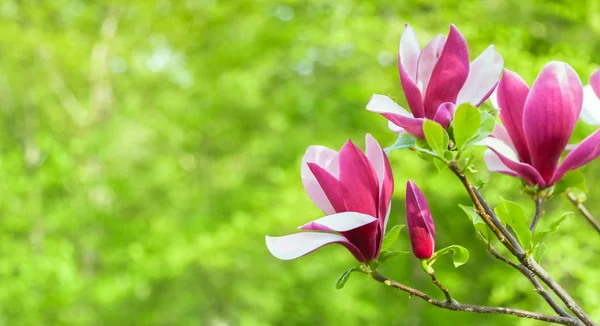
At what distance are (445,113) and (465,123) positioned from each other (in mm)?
27

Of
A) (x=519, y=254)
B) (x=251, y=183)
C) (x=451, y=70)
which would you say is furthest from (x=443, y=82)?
(x=251, y=183)

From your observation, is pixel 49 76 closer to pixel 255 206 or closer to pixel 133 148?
pixel 133 148

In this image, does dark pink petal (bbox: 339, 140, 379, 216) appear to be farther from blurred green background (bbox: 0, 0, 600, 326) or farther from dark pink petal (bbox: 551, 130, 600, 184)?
blurred green background (bbox: 0, 0, 600, 326)

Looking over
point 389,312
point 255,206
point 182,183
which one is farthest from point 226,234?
point 182,183

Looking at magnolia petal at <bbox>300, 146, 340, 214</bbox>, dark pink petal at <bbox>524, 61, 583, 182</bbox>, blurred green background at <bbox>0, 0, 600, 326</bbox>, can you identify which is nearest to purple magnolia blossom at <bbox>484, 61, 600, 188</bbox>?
dark pink petal at <bbox>524, 61, 583, 182</bbox>

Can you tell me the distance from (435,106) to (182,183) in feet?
12.0

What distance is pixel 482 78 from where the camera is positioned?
35cm

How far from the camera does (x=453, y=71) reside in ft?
1.12

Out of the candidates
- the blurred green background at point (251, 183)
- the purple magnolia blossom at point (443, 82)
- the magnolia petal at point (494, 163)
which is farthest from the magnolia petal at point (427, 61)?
the blurred green background at point (251, 183)

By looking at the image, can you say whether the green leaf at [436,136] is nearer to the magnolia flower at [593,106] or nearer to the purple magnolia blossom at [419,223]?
the purple magnolia blossom at [419,223]

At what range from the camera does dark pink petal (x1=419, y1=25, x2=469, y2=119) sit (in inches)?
13.4

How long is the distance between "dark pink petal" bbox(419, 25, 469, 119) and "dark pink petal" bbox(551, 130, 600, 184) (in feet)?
0.33

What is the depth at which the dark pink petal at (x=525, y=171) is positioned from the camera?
38 cm

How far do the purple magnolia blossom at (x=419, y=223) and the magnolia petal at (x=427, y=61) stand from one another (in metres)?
0.07
